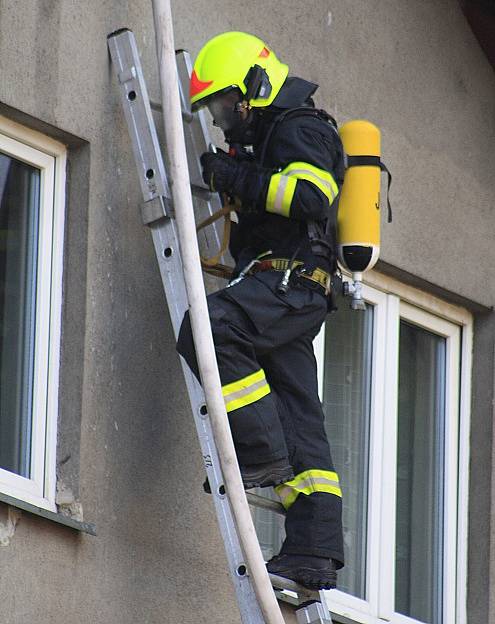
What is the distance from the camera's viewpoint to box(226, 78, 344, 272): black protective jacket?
6738 millimetres

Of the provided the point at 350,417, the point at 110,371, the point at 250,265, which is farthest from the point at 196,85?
the point at 350,417

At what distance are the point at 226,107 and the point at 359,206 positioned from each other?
0.63 m

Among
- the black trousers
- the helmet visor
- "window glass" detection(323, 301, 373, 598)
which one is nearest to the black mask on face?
the helmet visor

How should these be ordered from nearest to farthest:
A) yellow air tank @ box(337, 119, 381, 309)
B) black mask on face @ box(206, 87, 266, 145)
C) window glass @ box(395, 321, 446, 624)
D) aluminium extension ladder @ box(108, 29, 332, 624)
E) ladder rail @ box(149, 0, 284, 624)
Answer: ladder rail @ box(149, 0, 284, 624) → aluminium extension ladder @ box(108, 29, 332, 624) → black mask on face @ box(206, 87, 266, 145) → yellow air tank @ box(337, 119, 381, 309) → window glass @ box(395, 321, 446, 624)

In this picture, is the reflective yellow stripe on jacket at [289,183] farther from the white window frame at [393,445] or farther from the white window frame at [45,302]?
the white window frame at [393,445]

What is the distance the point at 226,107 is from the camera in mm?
6938

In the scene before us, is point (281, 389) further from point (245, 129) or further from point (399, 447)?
point (399, 447)

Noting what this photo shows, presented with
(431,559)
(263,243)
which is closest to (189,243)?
(263,243)

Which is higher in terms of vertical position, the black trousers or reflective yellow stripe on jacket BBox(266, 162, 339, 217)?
reflective yellow stripe on jacket BBox(266, 162, 339, 217)

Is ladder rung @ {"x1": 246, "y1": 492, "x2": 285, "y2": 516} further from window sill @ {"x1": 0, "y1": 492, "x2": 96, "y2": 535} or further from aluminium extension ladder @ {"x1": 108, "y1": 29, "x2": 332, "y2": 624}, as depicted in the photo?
window sill @ {"x1": 0, "y1": 492, "x2": 96, "y2": 535}

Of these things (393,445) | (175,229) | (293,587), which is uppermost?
(175,229)

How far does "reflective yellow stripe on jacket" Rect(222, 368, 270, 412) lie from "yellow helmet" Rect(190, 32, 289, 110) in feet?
3.43

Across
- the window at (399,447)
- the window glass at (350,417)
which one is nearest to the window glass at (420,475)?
the window at (399,447)

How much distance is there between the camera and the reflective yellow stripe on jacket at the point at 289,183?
22.0 ft
